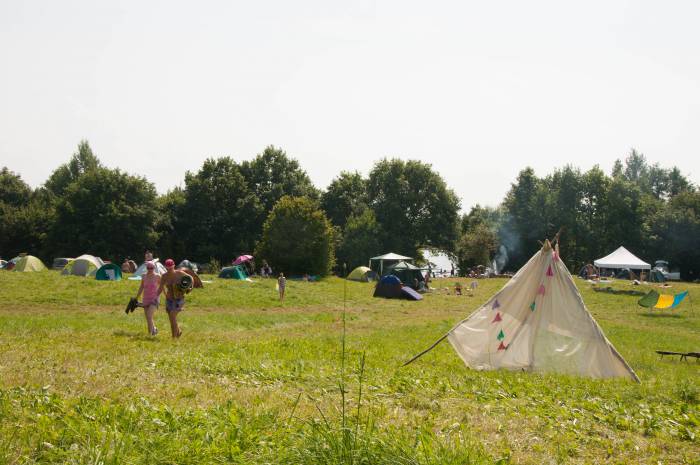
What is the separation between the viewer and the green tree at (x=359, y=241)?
66500mm

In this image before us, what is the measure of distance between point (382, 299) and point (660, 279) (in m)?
33.7

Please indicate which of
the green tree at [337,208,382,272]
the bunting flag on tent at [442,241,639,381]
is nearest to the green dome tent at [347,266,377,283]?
the green tree at [337,208,382,272]

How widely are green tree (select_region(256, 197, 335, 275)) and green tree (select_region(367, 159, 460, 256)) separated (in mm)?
19508

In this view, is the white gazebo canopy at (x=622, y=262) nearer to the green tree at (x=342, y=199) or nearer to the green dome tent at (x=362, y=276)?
the green dome tent at (x=362, y=276)

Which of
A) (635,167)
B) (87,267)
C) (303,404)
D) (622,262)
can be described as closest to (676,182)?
(635,167)

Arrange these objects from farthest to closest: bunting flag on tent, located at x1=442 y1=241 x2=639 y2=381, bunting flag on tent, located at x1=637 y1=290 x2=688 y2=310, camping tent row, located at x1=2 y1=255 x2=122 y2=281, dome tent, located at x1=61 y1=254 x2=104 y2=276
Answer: dome tent, located at x1=61 y1=254 x2=104 y2=276 → camping tent row, located at x1=2 y1=255 x2=122 y2=281 → bunting flag on tent, located at x1=637 y1=290 x2=688 y2=310 → bunting flag on tent, located at x1=442 y1=241 x2=639 y2=381

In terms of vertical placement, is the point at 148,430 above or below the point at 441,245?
below

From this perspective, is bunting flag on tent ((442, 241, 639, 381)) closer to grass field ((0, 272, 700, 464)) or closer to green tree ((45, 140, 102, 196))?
grass field ((0, 272, 700, 464))

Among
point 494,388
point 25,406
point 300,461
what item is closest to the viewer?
point 300,461

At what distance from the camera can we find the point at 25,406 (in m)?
6.18

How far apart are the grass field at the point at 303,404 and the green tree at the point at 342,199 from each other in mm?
60917

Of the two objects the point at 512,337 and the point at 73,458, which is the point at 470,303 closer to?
the point at 512,337

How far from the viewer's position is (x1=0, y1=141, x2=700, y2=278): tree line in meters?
60.6

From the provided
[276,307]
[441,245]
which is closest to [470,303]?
[276,307]
